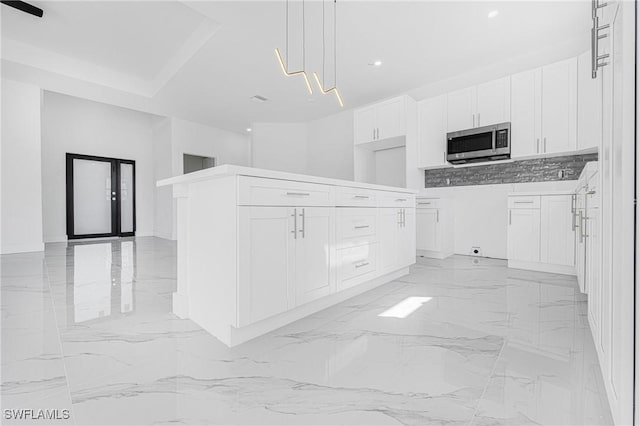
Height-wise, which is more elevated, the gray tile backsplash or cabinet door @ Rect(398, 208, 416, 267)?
the gray tile backsplash

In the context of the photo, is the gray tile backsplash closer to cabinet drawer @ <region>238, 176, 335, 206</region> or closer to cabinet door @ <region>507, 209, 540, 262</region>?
cabinet door @ <region>507, 209, 540, 262</region>

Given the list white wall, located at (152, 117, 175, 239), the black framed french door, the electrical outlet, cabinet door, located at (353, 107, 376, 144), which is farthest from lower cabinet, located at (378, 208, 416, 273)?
the black framed french door

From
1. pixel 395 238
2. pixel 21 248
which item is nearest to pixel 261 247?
pixel 395 238

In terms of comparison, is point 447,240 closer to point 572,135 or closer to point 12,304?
point 572,135

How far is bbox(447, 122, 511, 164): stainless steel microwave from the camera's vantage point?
394cm

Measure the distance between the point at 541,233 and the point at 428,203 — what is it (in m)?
1.47

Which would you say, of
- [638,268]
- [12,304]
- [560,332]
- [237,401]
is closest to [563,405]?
[638,268]

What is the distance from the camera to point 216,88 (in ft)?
17.4

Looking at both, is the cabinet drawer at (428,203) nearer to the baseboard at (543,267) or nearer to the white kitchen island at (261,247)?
the baseboard at (543,267)

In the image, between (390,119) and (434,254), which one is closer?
(434,254)

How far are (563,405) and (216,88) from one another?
225 inches

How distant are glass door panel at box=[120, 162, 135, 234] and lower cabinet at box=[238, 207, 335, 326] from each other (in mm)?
7254

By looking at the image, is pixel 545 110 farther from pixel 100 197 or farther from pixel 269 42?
pixel 100 197

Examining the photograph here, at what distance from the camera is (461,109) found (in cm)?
438
